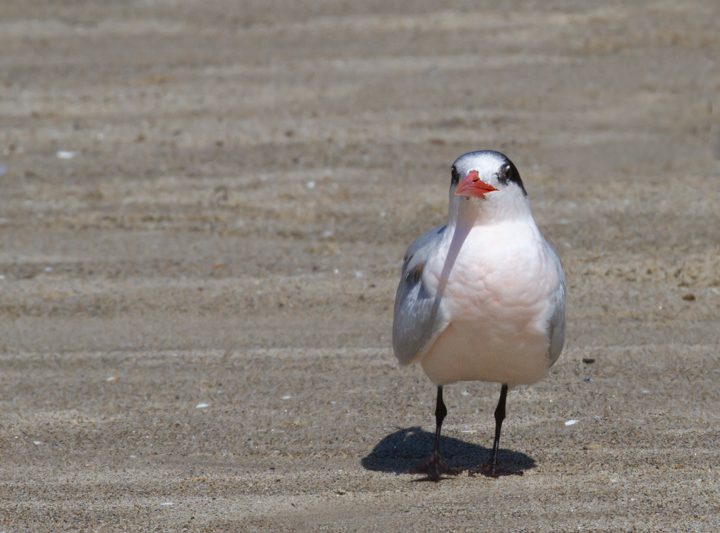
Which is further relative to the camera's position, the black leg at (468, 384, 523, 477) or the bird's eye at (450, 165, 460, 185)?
the black leg at (468, 384, 523, 477)

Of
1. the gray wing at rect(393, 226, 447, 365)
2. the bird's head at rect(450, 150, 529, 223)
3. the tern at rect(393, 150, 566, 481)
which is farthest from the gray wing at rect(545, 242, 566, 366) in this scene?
the gray wing at rect(393, 226, 447, 365)

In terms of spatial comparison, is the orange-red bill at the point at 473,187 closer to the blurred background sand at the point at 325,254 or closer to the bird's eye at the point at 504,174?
the bird's eye at the point at 504,174

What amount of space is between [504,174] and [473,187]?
0.48ft

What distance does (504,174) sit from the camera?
3344 millimetres

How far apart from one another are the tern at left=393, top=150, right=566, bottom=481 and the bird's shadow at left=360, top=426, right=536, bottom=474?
576mm

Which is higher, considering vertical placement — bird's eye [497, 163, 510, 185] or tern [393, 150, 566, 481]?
bird's eye [497, 163, 510, 185]

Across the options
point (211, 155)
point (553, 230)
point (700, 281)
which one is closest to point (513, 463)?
point (700, 281)

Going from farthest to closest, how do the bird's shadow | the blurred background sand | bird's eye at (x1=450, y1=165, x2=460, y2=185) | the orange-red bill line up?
the bird's shadow < the blurred background sand < bird's eye at (x1=450, y1=165, x2=460, y2=185) < the orange-red bill

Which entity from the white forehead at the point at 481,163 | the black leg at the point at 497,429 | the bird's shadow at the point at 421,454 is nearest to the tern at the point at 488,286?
the white forehead at the point at 481,163

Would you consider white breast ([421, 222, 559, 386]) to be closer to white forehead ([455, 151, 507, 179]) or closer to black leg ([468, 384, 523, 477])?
white forehead ([455, 151, 507, 179])

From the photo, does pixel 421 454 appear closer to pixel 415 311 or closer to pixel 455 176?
pixel 415 311

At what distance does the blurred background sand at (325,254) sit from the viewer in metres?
3.78

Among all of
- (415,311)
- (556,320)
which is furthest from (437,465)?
(556,320)

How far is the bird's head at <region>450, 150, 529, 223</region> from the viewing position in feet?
10.8
